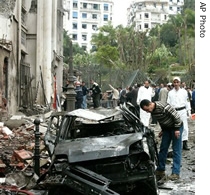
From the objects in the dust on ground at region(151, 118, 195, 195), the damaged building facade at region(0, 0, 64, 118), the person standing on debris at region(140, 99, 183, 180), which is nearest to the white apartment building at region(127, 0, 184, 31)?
the damaged building facade at region(0, 0, 64, 118)

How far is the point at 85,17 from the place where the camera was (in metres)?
138

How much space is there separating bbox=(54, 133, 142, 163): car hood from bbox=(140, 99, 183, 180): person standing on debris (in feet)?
4.15

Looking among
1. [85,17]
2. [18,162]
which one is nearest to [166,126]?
[18,162]

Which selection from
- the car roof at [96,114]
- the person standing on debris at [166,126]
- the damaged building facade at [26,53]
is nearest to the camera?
the car roof at [96,114]

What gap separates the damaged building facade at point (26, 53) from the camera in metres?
17.1

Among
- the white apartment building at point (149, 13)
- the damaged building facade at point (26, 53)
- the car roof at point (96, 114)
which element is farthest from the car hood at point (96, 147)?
the white apartment building at point (149, 13)

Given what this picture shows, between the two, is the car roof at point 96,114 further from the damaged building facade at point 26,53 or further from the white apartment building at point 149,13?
the white apartment building at point 149,13

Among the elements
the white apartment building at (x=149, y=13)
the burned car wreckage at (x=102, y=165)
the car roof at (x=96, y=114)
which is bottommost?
the burned car wreckage at (x=102, y=165)

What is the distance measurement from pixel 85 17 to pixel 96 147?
134766 mm

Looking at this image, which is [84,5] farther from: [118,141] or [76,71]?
[118,141]

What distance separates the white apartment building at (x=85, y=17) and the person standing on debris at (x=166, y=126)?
12728 centimetres

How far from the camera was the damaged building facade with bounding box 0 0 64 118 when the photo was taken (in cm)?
1706

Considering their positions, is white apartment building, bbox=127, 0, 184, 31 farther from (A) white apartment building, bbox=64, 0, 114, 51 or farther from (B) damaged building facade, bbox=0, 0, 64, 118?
(B) damaged building facade, bbox=0, 0, 64, 118

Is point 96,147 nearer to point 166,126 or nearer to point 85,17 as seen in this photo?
point 166,126
